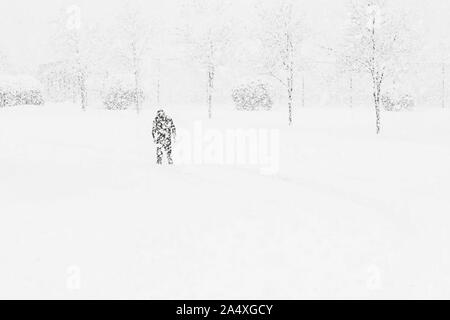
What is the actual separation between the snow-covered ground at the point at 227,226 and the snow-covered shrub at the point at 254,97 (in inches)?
618

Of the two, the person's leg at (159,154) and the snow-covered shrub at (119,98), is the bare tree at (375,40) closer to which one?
the person's leg at (159,154)

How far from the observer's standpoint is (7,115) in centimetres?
3069

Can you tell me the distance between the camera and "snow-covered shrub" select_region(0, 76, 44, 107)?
36156 millimetres

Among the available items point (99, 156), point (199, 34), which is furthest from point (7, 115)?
point (99, 156)

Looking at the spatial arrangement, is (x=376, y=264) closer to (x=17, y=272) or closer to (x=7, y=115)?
(x=17, y=272)

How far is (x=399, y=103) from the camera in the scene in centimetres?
3444

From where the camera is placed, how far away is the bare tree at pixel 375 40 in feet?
77.3

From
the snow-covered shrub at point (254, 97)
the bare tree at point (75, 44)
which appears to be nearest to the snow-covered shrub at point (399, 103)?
the snow-covered shrub at point (254, 97)

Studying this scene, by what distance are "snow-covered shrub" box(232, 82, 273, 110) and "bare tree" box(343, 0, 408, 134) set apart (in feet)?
35.4

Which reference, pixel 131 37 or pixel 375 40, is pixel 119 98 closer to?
pixel 131 37

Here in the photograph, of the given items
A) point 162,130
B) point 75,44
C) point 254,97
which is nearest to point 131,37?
point 75,44

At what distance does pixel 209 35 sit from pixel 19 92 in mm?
14251

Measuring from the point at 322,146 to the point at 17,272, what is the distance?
1491cm
